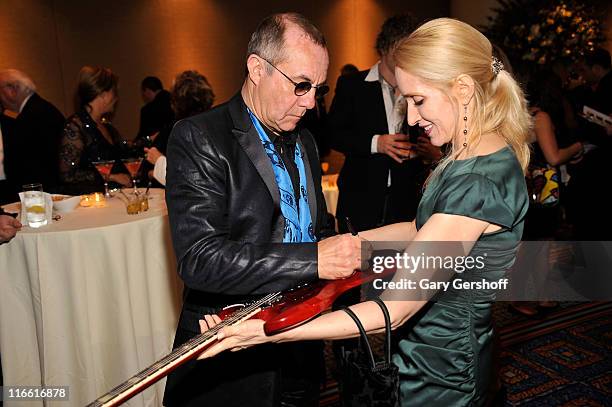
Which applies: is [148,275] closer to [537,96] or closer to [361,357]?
[361,357]

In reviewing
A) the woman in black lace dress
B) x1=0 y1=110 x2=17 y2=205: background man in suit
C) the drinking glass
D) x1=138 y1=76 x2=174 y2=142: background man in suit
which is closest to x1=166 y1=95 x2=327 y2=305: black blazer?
the drinking glass

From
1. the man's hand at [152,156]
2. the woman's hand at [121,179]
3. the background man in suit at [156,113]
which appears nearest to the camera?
the man's hand at [152,156]

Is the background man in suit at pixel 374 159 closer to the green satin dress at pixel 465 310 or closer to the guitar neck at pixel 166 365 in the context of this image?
the green satin dress at pixel 465 310

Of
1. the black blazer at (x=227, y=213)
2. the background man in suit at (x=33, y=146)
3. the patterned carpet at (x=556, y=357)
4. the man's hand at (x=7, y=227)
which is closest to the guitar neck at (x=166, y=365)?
the black blazer at (x=227, y=213)

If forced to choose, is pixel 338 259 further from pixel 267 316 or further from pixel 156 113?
pixel 156 113

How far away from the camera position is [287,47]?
1.52m

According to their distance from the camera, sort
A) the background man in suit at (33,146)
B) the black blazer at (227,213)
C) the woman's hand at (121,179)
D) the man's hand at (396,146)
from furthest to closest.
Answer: the background man in suit at (33,146) → the woman's hand at (121,179) → the man's hand at (396,146) → the black blazer at (227,213)

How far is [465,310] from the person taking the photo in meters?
1.41

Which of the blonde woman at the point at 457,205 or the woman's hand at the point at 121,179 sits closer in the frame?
the blonde woman at the point at 457,205

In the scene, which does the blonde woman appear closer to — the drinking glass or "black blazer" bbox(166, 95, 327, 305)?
"black blazer" bbox(166, 95, 327, 305)

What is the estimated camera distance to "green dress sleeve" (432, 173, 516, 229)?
1.27 metres

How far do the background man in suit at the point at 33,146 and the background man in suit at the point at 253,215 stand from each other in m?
2.44

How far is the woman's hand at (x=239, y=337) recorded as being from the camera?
1.19 m

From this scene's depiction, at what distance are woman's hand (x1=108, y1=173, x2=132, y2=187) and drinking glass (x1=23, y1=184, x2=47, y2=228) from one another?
0.95 metres
